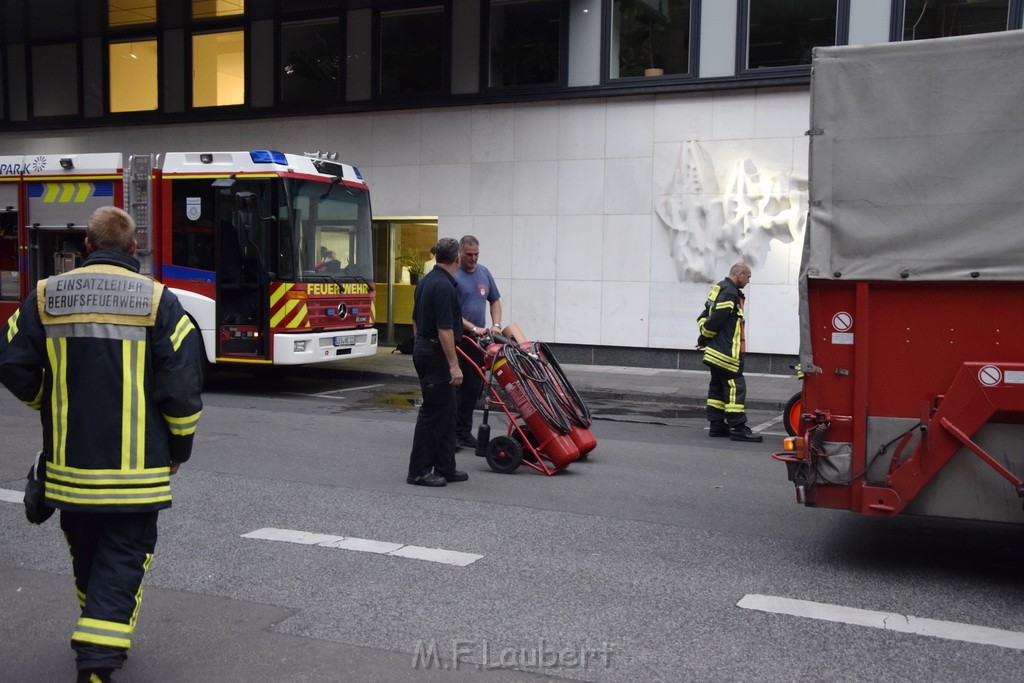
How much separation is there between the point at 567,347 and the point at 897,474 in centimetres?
1216

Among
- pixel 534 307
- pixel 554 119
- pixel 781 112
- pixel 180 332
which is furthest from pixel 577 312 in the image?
pixel 180 332

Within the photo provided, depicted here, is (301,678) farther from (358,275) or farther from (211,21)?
(211,21)

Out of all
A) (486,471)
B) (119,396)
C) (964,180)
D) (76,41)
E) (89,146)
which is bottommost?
(486,471)

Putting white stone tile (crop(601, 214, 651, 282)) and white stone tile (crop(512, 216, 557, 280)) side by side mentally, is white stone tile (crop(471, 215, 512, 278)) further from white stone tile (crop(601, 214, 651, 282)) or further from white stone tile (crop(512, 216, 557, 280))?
white stone tile (crop(601, 214, 651, 282))

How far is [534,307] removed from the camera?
18.0 m

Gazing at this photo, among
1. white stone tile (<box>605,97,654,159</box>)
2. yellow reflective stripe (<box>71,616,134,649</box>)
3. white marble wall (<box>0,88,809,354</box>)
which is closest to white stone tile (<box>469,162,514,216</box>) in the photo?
white marble wall (<box>0,88,809,354</box>)

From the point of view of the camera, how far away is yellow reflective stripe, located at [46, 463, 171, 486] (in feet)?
12.8

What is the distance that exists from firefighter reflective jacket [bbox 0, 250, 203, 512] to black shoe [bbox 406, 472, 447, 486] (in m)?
4.04

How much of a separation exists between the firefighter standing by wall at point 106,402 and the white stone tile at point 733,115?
13.6 metres

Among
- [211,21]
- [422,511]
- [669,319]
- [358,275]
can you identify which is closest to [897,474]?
[422,511]

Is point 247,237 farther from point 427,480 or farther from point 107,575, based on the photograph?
point 107,575

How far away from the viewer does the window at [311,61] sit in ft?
64.1

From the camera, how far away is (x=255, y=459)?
9.02 m

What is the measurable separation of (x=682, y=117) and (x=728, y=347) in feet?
23.4
